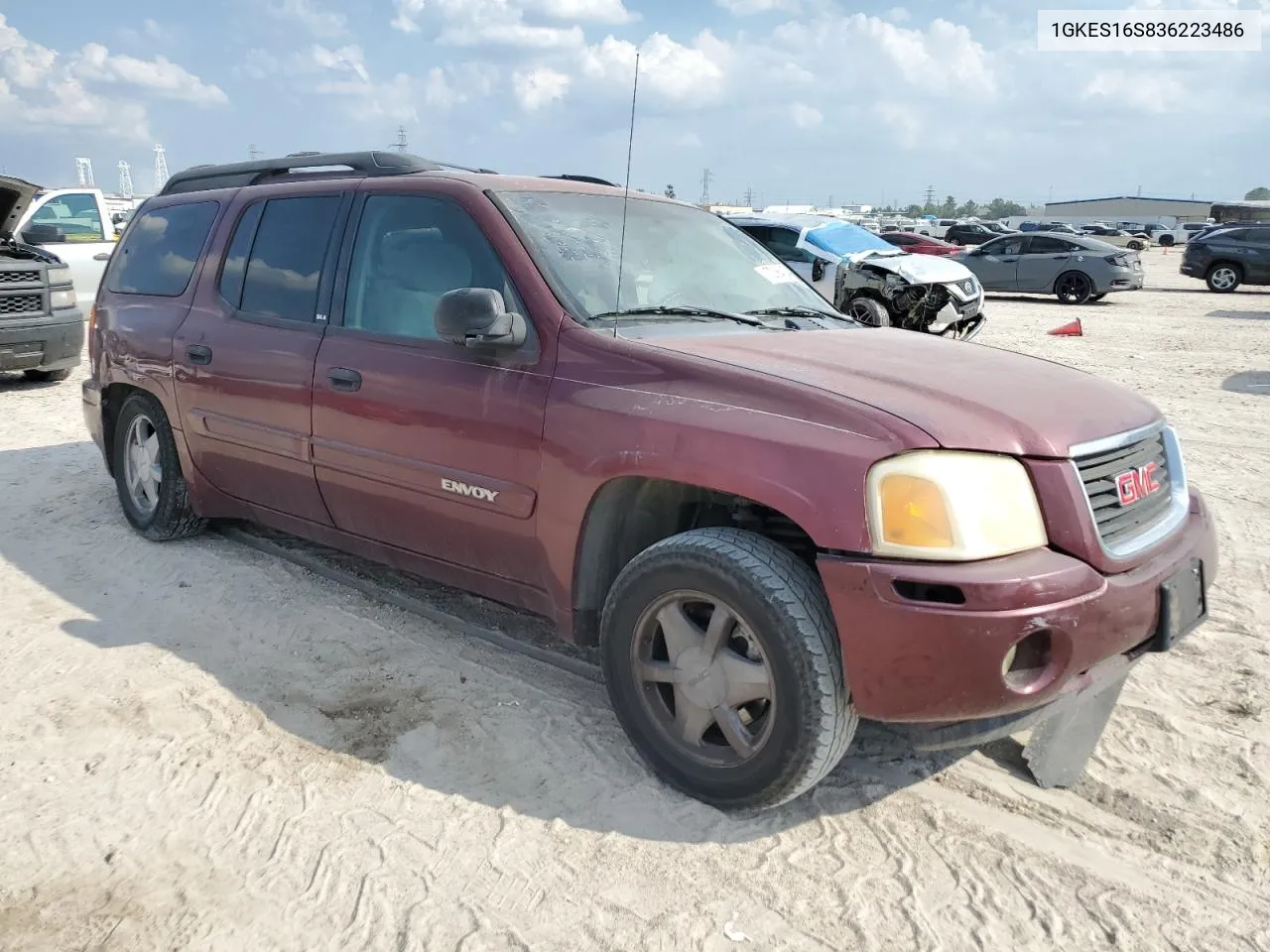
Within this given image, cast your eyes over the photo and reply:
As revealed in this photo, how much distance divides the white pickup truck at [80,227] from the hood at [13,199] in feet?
8.04

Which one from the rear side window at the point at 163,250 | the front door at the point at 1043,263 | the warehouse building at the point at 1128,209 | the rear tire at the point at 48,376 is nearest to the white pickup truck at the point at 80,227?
the rear tire at the point at 48,376

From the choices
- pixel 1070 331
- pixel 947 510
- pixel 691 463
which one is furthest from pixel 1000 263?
pixel 947 510

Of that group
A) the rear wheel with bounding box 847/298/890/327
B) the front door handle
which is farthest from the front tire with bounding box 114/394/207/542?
the rear wheel with bounding box 847/298/890/327

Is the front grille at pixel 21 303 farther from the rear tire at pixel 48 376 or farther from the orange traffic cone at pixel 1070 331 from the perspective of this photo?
the orange traffic cone at pixel 1070 331

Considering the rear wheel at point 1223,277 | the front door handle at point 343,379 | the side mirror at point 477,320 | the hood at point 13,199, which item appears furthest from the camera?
the rear wheel at point 1223,277

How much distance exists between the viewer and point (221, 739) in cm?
320

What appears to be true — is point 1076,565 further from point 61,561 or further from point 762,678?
point 61,561

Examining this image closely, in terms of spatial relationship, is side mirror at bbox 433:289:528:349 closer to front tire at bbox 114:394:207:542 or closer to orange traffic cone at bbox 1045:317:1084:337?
front tire at bbox 114:394:207:542

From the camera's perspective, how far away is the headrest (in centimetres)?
350

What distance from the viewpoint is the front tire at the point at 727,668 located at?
8.34 ft

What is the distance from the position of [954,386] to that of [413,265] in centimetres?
203

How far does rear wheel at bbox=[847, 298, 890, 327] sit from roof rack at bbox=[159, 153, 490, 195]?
8.16 metres

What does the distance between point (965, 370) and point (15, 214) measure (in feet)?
29.9

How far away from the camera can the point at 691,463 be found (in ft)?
8.91
